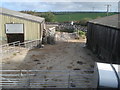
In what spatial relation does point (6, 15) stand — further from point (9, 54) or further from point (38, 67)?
point (38, 67)

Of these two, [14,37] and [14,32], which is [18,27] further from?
[14,37]

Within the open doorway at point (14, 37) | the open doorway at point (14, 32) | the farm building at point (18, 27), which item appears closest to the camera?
the farm building at point (18, 27)

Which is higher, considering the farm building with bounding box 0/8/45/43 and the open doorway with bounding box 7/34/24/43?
the farm building with bounding box 0/8/45/43

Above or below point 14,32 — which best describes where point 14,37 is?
below

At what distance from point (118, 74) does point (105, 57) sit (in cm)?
776

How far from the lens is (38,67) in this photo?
39.7 ft

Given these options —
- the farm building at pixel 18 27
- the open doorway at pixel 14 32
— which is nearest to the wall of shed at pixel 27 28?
the farm building at pixel 18 27

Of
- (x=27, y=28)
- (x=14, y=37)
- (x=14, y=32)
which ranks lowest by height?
(x=14, y=37)

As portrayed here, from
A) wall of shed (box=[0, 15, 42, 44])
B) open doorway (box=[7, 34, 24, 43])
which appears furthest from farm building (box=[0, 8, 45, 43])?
open doorway (box=[7, 34, 24, 43])

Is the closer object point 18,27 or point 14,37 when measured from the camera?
point 18,27

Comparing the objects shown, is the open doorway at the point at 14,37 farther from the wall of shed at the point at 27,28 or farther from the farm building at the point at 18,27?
the wall of shed at the point at 27,28

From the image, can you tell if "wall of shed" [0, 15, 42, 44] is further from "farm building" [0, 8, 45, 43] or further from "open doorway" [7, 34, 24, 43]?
"open doorway" [7, 34, 24, 43]

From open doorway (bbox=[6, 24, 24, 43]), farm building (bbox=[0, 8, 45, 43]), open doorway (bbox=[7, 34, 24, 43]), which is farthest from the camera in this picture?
open doorway (bbox=[7, 34, 24, 43])

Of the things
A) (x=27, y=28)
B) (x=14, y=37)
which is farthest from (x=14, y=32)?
(x=27, y=28)
